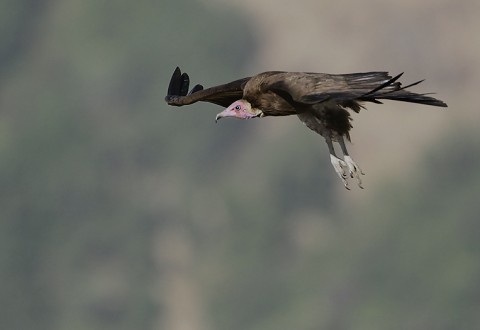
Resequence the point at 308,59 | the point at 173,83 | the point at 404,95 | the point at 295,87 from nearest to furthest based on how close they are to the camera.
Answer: the point at 404,95 < the point at 295,87 < the point at 173,83 < the point at 308,59

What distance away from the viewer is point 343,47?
655ft

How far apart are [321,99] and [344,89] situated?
1.31 feet

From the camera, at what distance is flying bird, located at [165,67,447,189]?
2128 centimetres

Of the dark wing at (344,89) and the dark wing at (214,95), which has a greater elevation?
the dark wing at (214,95)

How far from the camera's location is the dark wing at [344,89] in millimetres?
20703

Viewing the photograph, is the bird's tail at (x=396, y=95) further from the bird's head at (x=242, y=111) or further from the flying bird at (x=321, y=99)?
the bird's head at (x=242, y=111)

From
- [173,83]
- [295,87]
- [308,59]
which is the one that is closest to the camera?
[295,87]

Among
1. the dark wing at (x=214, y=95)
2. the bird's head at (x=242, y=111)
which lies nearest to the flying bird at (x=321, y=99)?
the bird's head at (x=242, y=111)

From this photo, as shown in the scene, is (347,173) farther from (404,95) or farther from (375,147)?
(375,147)

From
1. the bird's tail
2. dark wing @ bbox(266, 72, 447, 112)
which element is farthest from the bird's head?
the bird's tail

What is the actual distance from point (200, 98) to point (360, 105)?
4.66 meters

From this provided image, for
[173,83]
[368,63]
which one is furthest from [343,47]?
[173,83]

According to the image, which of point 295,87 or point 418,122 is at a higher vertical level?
point 418,122

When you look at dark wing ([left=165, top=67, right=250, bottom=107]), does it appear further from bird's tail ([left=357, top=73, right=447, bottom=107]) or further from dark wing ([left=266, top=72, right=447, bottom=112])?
bird's tail ([left=357, top=73, right=447, bottom=107])
